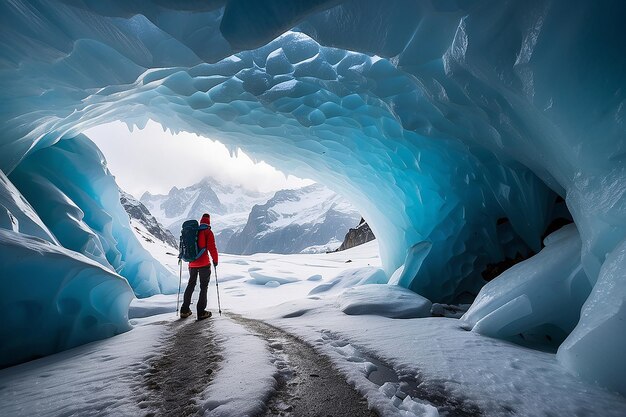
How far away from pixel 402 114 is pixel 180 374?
413 cm

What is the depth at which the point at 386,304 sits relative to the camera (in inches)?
172

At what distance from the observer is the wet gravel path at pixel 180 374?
1.66 meters

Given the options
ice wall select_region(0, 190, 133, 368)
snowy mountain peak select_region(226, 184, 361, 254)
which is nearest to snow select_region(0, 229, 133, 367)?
ice wall select_region(0, 190, 133, 368)

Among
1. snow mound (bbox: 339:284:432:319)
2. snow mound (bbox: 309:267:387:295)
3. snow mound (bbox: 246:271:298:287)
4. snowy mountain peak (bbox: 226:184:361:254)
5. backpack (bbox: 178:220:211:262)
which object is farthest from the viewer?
snowy mountain peak (bbox: 226:184:361:254)

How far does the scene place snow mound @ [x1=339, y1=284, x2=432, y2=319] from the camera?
421cm

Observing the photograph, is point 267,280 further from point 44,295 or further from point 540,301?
point 540,301

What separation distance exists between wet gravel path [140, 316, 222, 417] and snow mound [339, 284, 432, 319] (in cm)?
197

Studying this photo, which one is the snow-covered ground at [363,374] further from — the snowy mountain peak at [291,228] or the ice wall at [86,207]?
the snowy mountain peak at [291,228]

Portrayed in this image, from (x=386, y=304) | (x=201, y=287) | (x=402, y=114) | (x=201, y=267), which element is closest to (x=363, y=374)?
(x=386, y=304)

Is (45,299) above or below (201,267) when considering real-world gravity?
below

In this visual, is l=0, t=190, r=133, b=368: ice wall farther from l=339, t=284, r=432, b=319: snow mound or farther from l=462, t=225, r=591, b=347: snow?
l=462, t=225, r=591, b=347: snow

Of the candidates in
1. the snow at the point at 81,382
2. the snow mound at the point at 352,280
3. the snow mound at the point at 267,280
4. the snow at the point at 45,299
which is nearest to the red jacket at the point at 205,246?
the snow at the point at 45,299

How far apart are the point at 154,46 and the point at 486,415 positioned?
4.09 meters

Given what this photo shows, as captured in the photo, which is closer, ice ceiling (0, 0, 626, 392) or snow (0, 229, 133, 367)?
ice ceiling (0, 0, 626, 392)
